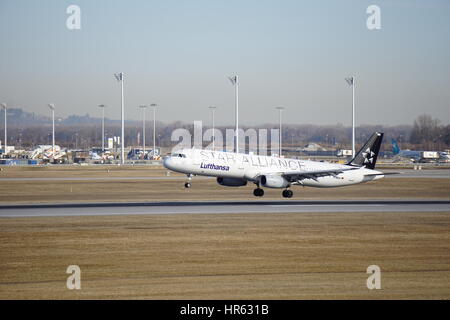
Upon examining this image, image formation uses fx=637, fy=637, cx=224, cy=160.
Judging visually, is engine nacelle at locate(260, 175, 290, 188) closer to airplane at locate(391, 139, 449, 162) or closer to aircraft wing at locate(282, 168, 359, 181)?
aircraft wing at locate(282, 168, 359, 181)

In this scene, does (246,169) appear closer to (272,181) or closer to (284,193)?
(272,181)

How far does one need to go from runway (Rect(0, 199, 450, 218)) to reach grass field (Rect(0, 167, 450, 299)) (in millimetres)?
2449

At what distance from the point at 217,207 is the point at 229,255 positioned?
63.9 feet

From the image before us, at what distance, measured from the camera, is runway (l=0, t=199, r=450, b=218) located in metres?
43.7

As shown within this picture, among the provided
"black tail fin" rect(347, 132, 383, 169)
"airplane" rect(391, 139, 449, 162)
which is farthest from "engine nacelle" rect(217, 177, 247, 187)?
"airplane" rect(391, 139, 449, 162)

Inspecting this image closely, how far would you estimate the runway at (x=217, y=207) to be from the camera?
143 feet

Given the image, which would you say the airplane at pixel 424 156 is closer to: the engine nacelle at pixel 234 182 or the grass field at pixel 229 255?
the engine nacelle at pixel 234 182

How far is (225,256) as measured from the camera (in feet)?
90.4

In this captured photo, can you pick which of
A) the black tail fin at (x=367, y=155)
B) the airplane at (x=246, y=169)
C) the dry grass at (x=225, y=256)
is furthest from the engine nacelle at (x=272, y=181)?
the dry grass at (x=225, y=256)

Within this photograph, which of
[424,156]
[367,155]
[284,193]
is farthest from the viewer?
[424,156]

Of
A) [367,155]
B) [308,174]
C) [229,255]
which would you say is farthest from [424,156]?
[229,255]

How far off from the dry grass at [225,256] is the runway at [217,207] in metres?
3.10

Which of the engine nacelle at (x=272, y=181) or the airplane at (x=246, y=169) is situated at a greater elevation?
the airplane at (x=246, y=169)
